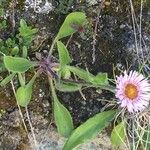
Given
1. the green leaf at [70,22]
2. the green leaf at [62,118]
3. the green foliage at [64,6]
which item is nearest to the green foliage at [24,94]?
the green leaf at [62,118]

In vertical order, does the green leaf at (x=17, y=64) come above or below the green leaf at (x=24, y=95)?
above

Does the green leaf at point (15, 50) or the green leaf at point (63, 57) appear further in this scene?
the green leaf at point (15, 50)

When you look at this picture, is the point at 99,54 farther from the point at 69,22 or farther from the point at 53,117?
the point at 53,117

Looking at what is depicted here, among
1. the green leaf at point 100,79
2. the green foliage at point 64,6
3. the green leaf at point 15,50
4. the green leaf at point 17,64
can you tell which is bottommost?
the green leaf at point 100,79

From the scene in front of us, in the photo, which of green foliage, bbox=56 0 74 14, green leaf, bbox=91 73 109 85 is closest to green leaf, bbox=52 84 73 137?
green leaf, bbox=91 73 109 85

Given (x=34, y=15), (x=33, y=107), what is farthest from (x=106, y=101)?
(x=34, y=15)

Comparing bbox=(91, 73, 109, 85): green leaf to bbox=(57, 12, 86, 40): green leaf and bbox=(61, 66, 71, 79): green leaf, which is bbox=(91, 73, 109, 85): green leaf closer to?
bbox=(61, 66, 71, 79): green leaf

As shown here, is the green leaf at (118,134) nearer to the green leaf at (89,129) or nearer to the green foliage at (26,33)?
the green leaf at (89,129)
